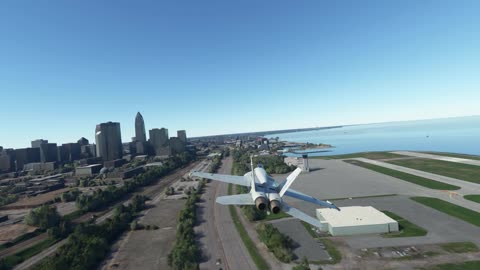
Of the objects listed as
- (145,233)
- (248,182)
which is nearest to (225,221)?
(145,233)

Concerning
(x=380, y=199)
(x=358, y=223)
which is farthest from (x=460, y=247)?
(x=380, y=199)

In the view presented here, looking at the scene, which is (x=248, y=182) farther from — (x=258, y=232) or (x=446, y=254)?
(x=446, y=254)

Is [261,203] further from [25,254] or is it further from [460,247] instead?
[25,254]

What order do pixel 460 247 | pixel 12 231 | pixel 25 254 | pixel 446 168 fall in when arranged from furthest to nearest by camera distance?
pixel 446 168
pixel 12 231
pixel 25 254
pixel 460 247

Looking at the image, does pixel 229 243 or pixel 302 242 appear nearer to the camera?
pixel 302 242

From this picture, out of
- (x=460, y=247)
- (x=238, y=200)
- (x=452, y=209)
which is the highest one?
(x=238, y=200)

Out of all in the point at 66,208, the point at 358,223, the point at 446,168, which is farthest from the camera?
the point at 446,168

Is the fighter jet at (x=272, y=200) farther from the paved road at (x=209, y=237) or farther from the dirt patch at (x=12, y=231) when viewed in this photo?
the dirt patch at (x=12, y=231)
